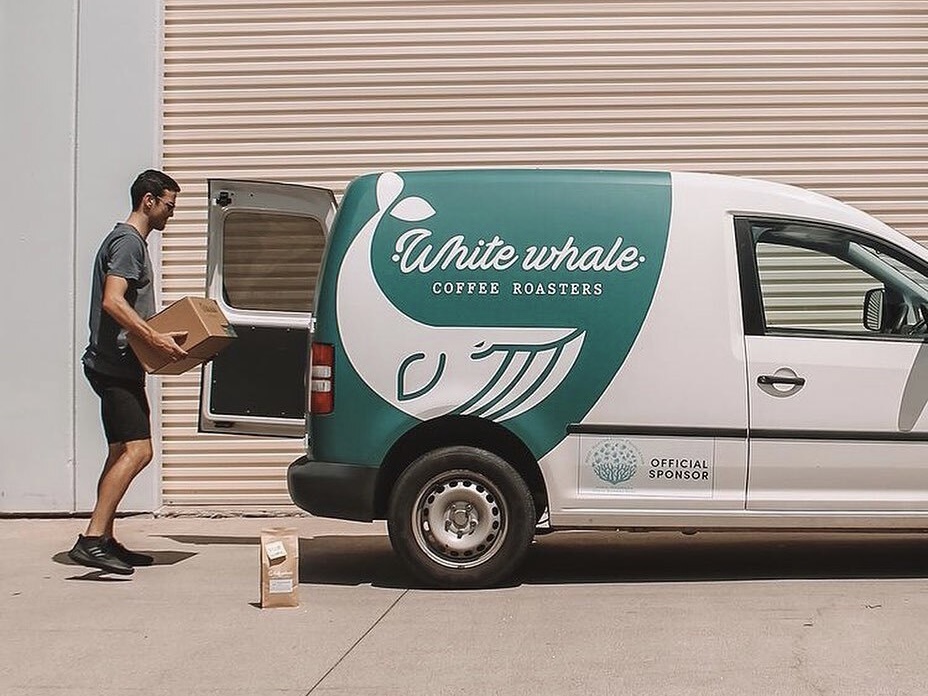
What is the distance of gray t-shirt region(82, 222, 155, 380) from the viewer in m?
7.21

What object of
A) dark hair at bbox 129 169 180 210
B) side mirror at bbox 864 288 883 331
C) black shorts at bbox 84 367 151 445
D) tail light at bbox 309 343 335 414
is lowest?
black shorts at bbox 84 367 151 445

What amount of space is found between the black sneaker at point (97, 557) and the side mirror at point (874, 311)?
4161mm

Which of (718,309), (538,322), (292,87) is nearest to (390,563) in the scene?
(538,322)

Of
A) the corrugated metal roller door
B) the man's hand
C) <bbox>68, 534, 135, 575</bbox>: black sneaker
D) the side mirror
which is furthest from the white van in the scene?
the corrugated metal roller door

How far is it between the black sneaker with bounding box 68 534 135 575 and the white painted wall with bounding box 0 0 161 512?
243 centimetres

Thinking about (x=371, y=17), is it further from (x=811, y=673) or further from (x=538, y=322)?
(x=811, y=673)

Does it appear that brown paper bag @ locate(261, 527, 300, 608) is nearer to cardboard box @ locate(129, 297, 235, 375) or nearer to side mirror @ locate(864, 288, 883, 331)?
cardboard box @ locate(129, 297, 235, 375)

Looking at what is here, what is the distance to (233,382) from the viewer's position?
7949mm

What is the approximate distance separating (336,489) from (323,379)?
570 millimetres

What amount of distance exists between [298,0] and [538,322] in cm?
434

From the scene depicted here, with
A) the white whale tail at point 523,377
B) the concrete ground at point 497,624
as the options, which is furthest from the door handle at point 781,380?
the concrete ground at point 497,624

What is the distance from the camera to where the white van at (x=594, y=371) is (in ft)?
22.1

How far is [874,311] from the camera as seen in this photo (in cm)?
690

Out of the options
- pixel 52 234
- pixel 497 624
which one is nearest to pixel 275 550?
pixel 497 624
